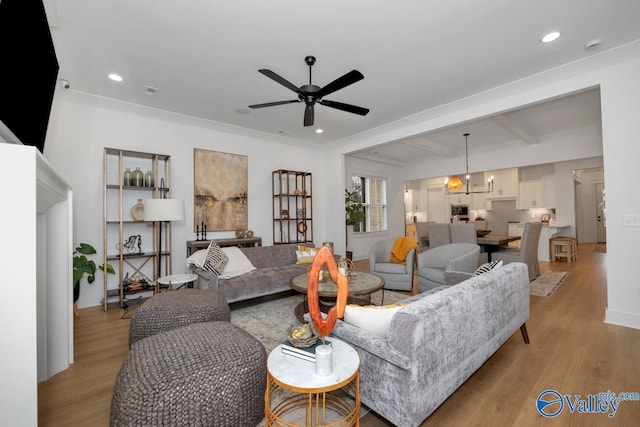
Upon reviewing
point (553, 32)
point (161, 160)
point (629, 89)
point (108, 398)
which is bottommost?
point (108, 398)

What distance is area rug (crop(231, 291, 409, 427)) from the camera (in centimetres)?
Answer: 270

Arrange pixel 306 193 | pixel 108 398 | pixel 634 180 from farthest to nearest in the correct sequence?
pixel 306 193
pixel 634 180
pixel 108 398

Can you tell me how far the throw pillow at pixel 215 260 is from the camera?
138 inches

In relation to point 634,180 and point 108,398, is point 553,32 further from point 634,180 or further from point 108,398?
point 108,398

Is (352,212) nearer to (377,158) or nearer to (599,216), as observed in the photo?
(377,158)

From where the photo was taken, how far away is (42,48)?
6.15 ft

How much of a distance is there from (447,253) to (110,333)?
14.0 ft

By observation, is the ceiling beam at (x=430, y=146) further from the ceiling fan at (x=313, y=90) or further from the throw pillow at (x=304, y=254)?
the ceiling fan at (x=313, y=90)

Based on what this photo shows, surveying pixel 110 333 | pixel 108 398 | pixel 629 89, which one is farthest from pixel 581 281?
pixel 110 333

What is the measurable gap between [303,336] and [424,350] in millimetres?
599

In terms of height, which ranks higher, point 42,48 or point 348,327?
point 42,48

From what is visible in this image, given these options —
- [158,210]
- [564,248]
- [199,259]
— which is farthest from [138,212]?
[564,248]

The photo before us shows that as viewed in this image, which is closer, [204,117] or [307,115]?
[307,115]

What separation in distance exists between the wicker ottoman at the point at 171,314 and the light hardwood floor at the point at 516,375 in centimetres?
40
